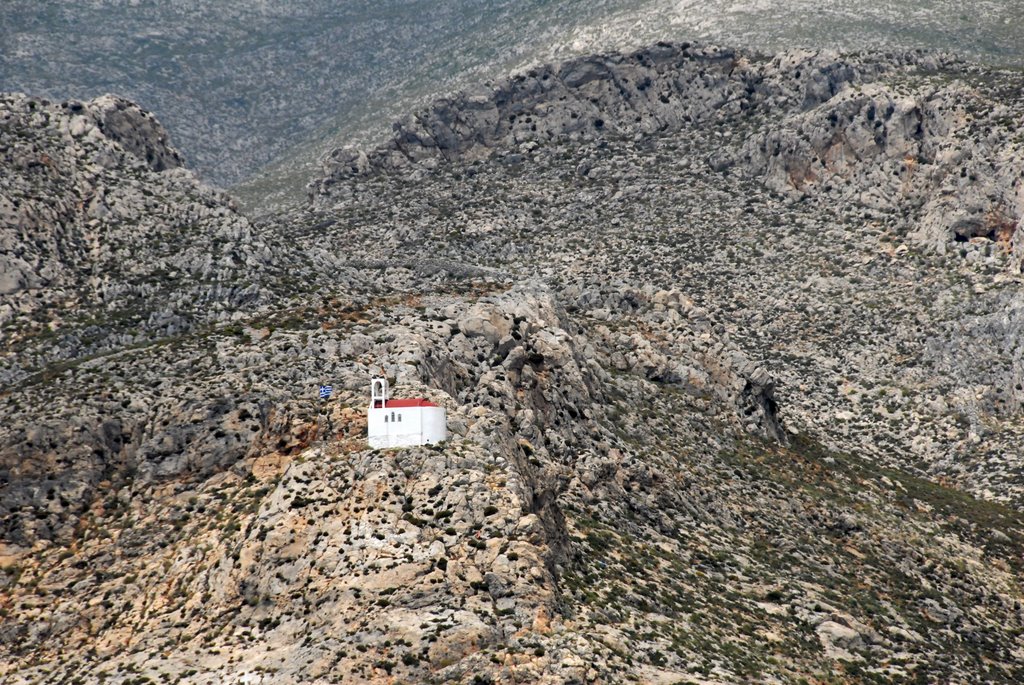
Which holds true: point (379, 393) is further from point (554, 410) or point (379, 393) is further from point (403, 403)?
point (554, 410)

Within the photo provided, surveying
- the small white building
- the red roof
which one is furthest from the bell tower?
the red roof

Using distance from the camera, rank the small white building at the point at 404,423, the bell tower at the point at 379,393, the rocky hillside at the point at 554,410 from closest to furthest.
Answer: the rocky hillside at the point at 554,410
the small white building at the point at 404,423
the bell tower at the point at 379,393

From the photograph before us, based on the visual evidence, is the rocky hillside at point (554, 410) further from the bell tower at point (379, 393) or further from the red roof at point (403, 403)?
the red roof at point (403, 403)

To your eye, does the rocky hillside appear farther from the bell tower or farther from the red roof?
the red roof

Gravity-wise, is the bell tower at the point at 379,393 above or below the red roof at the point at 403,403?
above

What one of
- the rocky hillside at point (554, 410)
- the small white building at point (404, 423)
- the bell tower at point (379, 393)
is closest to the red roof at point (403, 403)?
the small white building at point (404, 423)

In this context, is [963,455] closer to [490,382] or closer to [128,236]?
[490,382]

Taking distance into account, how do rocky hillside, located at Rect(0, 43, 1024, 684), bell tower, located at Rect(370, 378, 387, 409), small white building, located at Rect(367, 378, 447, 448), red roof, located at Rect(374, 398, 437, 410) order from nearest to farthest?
rocky hillside, located at Rect(0, 43, 1024, 684) < small white building, located at Rect(367, 378, 447, 448) < red roof, located at Rect(374, 398, 437, 410) < bell tower, located at Rect(370, 378, 387, 409)
